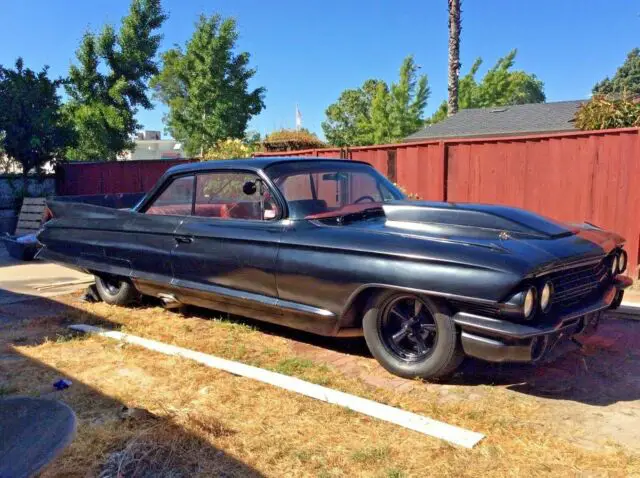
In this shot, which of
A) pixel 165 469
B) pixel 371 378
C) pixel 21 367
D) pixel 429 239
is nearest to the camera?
pixel 165 469

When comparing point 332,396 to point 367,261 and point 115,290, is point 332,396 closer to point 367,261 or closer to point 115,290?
point 367,261

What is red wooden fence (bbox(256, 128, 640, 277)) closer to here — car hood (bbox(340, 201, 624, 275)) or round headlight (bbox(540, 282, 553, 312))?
car hood (bbox(340, 201, 624, 275))

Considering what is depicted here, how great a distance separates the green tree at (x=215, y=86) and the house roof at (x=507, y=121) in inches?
312

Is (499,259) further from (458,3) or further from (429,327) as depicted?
(458,3)

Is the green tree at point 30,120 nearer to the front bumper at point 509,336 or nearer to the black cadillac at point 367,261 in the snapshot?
the black cadillac at point 367,261

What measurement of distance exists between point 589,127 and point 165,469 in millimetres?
8854

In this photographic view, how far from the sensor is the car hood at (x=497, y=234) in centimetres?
328

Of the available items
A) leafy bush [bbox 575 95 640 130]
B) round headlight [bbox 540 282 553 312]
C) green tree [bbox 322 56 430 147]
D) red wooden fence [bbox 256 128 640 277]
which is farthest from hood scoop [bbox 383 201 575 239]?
green tree [bbox 322 56 430 147]

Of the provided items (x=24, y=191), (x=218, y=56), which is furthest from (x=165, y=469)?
(x=218, y=56)

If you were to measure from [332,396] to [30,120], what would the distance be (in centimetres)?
1296

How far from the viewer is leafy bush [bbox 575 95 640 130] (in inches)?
344

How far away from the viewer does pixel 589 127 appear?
9281 mm

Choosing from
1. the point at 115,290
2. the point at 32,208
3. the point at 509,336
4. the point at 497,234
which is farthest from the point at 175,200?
the point at 32,208

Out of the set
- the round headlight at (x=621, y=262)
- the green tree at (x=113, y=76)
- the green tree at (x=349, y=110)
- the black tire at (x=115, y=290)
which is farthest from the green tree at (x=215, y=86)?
the round headlight at (x=621, y=262)
